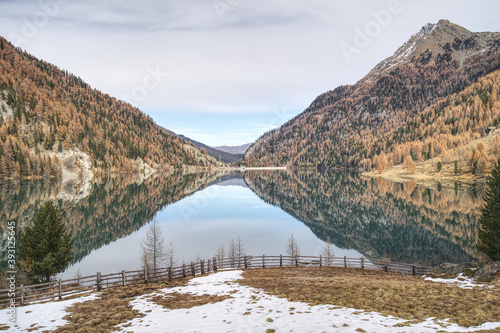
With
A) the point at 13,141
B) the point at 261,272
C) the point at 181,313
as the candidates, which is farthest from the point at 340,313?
the point at 13,141

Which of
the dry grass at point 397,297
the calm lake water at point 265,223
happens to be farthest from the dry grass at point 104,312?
the calm lake water at point 265,223

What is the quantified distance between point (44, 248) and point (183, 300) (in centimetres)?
1958

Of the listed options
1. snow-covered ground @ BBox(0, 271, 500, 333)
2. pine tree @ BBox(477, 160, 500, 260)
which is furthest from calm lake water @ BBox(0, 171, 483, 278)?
snow-covered ground @ BBox(0, 271, 500, 333)

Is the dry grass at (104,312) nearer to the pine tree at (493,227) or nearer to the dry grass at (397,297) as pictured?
the dry grass at (397,297)

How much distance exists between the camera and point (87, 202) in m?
97.6

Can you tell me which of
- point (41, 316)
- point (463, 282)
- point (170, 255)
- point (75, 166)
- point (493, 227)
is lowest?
point (170, 255)

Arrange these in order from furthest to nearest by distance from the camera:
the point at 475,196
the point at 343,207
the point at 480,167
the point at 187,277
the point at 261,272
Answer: the point at 480,167 < the point at 343,207 < the point at 475,196 < the point at 261,272 < the point at 187,277

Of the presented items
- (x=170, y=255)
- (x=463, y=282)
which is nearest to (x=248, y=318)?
(x=463, y=282)

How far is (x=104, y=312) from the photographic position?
18.9 m

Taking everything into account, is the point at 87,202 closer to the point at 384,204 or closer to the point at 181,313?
the point at 181,313

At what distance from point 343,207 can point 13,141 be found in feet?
529

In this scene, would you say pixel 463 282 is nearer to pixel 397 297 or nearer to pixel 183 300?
pixel 397 297

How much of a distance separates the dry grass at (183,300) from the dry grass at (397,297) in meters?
4.49

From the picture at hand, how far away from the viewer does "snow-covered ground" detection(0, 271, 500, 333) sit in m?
14.3
